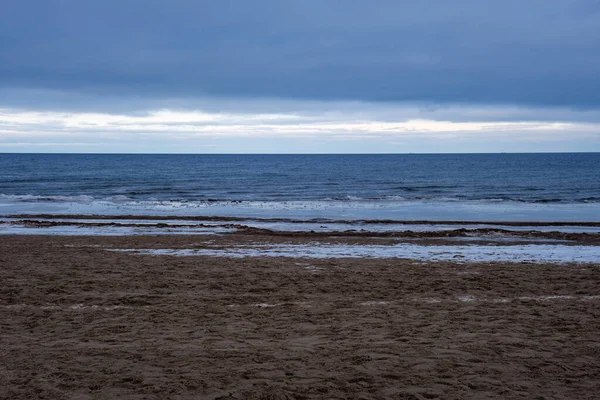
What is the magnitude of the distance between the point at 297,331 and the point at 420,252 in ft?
30.4

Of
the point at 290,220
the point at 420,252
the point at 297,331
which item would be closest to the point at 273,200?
the point at 290,220

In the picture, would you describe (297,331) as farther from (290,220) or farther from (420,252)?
(290,220)

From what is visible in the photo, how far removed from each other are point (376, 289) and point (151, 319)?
4.26 meters

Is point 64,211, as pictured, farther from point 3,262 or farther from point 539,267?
point 539,267

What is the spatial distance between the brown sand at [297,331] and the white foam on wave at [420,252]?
6.05ft

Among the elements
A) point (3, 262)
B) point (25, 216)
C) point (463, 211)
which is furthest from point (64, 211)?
point (463, 211)

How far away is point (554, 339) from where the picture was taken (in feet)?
25.2

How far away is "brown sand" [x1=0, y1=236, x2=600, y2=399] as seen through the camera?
19.9 feet

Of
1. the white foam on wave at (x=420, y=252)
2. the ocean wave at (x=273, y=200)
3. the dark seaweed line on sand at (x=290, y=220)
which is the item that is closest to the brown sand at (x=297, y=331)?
the white foam on wave at (x=420, y=252)

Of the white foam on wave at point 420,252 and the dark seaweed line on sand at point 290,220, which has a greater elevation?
the white foam on wave at point 420,252

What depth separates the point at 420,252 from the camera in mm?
16781

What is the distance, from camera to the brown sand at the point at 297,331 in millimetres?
6078

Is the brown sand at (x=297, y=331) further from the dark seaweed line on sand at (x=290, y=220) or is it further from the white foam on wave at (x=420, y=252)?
the dark seaweed line on sand at (x=290, y=220)

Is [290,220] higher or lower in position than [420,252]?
lower
